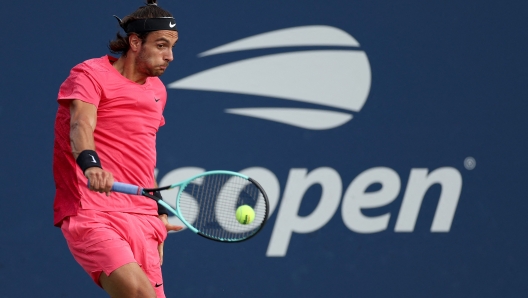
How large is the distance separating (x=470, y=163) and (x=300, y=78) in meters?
1.23

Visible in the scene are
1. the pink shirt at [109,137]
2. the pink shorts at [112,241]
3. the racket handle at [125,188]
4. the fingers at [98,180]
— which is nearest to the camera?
the fingers at [98,180]

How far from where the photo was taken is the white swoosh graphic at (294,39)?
5414 mm

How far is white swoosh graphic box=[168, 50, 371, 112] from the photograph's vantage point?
5359mm

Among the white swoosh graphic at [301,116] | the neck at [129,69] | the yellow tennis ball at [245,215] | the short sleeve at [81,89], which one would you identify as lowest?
the yellow tennis ball at [245,215]

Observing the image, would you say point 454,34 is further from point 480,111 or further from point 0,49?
point 0,49

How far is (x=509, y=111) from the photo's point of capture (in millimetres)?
5836

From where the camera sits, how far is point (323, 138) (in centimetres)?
554

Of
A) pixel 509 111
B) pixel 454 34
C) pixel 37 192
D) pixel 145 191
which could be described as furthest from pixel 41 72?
pixel 509 111

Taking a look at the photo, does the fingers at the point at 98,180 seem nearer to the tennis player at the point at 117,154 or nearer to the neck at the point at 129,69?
the tennis player at the point at 117,154

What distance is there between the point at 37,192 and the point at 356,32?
2.13 m

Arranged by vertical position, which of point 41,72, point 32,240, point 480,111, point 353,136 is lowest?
point 32,240

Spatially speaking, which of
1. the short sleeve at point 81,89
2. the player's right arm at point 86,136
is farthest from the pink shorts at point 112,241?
the short sleeve at point 81,89

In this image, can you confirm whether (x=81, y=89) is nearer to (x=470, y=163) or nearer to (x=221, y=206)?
(x=221, y=206)

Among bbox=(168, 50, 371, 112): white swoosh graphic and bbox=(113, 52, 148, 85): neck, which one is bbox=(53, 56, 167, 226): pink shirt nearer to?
bbox=(113, 52, 148, 85): neck
